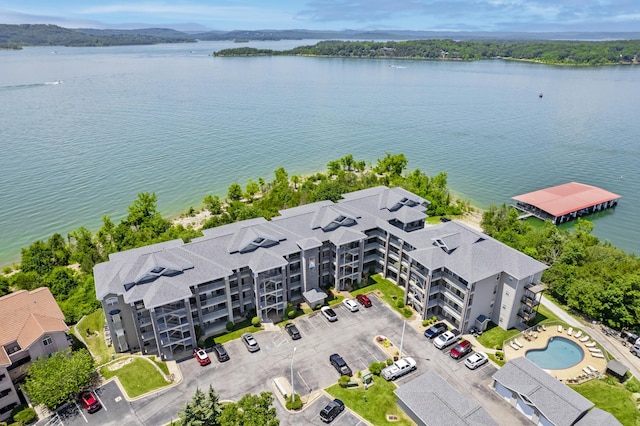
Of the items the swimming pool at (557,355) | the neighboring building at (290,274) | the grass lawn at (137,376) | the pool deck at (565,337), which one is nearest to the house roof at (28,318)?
the neighboring building at (290,274)

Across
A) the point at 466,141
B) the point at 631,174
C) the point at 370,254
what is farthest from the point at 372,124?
the point at 370,254

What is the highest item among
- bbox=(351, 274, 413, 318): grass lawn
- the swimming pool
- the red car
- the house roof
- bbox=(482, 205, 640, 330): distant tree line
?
the house roof

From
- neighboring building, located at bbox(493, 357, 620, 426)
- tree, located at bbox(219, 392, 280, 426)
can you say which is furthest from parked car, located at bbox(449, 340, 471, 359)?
tree, located at bbox(219, 392, 280, 426)

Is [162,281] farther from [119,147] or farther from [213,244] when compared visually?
[119,147]

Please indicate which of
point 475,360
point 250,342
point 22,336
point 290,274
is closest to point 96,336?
point 22,336

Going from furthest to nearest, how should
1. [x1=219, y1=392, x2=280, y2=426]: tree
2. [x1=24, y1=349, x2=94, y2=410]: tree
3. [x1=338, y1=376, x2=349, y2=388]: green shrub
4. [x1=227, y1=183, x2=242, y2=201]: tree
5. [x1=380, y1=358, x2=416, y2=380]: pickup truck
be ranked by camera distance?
1. [x1=227, y1=183, x2=242, y2=201]: tree
2. [x1=380, y1=358, x2=416, y2=380]: pickup truck
3. [x1=338, y1=376, x2=349, y2=388]: green shrub
4. [x1=24, y1=349, x2=94, y2=410]: tree
5. [x1=219, y1=392, x2=280, y2=426]: tree

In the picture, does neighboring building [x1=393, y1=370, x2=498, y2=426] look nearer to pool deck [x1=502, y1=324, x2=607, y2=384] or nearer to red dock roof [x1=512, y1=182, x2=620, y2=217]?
pool deck [x1=502, y1=324, x2=607, y2=384]
